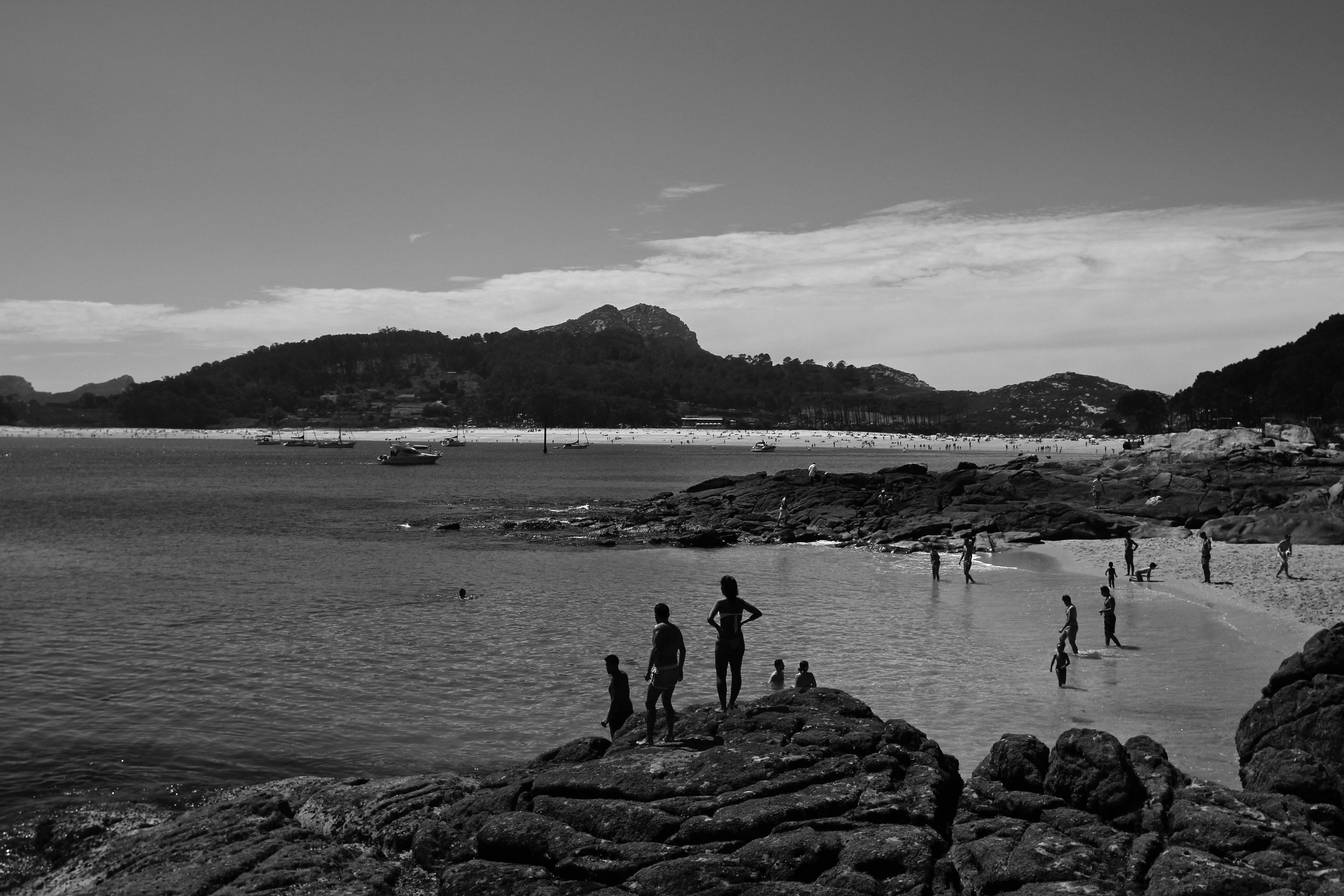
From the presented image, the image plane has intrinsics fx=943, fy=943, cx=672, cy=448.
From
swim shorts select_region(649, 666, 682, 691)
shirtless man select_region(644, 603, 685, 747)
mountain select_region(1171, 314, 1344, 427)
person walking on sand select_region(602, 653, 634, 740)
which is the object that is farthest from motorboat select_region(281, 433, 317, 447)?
swim shorts select_region(649, 666, 682, 691)

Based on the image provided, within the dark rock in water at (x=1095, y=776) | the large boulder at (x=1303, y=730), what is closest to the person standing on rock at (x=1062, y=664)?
the large boulder at (x=1303, y=730)

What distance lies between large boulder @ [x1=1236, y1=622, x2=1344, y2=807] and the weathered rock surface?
4cm

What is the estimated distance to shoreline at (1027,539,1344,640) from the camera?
24.2 metres

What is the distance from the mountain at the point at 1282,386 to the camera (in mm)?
103500

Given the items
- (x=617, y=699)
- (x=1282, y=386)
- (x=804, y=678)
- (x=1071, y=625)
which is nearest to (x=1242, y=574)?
(x=1071, y=625)

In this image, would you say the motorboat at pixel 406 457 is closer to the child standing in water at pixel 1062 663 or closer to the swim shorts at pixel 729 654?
the child standing in water at pixel 1062 663

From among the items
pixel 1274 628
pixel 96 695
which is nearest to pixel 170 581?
pixel 96 695

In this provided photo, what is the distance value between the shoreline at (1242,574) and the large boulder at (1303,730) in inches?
411

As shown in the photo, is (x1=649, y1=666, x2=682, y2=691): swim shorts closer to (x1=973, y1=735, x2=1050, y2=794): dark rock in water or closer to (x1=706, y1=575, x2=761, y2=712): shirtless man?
(x1=706, y1=575, x2=761, y2=712): shirtless man

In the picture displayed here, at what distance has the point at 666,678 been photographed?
11.1 meters

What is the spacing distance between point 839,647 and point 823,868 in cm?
1480

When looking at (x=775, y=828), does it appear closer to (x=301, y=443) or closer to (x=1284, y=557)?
(x=1284, y=557)

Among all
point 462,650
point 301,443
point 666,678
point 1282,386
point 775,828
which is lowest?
point 462,650

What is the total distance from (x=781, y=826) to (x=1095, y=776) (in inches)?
142
